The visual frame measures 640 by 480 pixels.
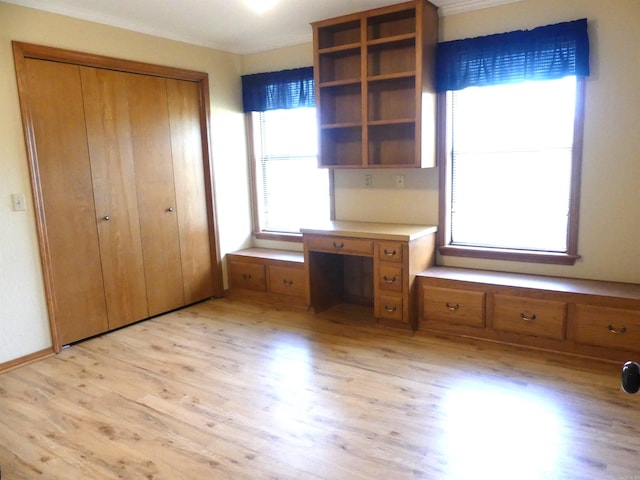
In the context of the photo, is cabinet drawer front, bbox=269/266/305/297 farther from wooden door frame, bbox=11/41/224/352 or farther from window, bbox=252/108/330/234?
wooden door frame, bbox=11/41/224/352

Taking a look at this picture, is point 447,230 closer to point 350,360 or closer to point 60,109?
point 350,360

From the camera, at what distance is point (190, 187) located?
4289 mm

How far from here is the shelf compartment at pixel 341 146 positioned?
4020 mm

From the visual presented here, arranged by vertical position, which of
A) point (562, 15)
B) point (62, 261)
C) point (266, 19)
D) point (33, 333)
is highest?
point (266, 19)

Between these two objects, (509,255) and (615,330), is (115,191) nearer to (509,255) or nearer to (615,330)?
(509,255)

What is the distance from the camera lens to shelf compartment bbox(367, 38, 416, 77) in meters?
3.61

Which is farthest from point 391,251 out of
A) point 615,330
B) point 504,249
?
point 615,330

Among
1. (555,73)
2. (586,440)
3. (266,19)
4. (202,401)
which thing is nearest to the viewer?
(586,440)

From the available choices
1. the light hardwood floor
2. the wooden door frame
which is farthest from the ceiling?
the light hardwood floor

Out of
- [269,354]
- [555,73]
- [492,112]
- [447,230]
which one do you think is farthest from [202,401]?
[555,73]

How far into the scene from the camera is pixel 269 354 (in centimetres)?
329

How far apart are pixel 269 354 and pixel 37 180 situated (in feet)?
6.51

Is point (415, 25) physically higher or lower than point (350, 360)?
higher

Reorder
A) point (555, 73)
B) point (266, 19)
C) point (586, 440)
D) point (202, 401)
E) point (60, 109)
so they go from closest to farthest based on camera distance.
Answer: point (586, 440) → point (202, 401) → point (555, 73) → point (60, 109) → point (266, 19)
